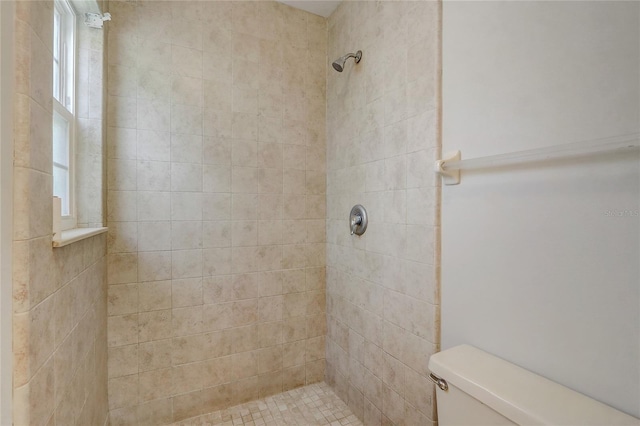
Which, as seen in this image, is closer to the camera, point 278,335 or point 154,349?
point 154,349

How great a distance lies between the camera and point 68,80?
1316 millimetres

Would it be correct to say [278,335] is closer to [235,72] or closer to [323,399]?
[323,399]

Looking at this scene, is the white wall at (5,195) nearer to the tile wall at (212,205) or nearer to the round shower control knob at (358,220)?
the tile wall at (212,205)

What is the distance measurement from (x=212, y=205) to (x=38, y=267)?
1.05 meters

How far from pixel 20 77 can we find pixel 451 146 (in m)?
1.31

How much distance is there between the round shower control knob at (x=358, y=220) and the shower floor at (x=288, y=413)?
1.06 m

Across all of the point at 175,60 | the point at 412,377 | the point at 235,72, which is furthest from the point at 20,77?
the point at 412,377

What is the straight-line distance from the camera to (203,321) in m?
1.78

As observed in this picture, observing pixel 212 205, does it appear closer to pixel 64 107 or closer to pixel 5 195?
pixel 64 107

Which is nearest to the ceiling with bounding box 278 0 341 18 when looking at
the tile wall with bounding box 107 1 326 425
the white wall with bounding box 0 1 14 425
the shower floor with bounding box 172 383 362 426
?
the tile wall with bounding box 107 1 326 425

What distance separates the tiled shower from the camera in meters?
1.39

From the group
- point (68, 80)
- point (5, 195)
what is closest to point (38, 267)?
point (5, 195)

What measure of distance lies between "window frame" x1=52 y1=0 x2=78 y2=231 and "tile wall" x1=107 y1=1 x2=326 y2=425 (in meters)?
0.23

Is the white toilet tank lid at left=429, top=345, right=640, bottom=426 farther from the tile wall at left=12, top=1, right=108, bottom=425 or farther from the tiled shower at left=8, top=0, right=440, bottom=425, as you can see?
the tile wall at left=12, top=1, right=108, bottom=425
